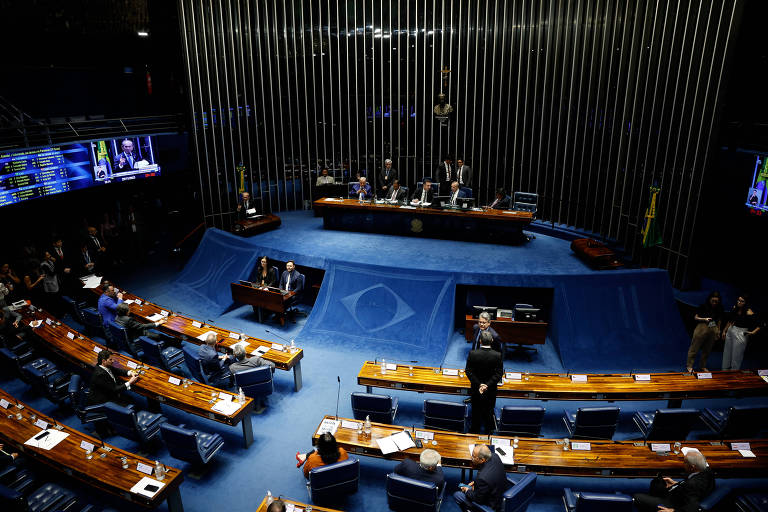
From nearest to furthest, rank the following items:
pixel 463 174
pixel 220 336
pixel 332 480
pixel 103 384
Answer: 1. pixel 332 480
2. pixel 103 384
3. pixel 220 336
4. pixel 463 174

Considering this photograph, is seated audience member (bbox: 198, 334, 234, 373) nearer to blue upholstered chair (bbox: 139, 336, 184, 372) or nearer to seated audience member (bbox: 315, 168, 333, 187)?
blue upholstered chair (bbox: 139, 336, 184, 372)

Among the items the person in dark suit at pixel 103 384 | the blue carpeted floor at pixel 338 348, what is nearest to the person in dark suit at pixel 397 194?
the blue carpeted floor at pixel 338 348

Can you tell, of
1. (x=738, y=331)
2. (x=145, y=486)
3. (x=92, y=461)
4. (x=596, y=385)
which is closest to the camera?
(x=145, y=486)

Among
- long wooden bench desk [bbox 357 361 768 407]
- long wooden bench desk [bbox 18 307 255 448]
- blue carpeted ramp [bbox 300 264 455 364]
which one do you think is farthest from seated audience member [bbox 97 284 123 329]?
long wooden bench desk [bbox 357 361 768 407]

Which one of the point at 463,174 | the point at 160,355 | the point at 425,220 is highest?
the point at 463,174

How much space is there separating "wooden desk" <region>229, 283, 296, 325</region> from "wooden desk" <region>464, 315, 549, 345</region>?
4.05m

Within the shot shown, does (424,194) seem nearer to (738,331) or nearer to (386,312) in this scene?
(386,312)

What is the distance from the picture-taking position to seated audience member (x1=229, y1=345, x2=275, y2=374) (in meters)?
6.96

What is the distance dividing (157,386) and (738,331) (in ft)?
28.8

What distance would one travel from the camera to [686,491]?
4.65 metres

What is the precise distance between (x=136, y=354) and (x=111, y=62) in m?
11.6

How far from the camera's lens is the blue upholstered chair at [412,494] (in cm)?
477

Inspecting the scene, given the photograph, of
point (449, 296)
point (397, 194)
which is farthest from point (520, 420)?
point (397, 194)

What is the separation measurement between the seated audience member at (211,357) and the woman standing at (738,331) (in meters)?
7.88
